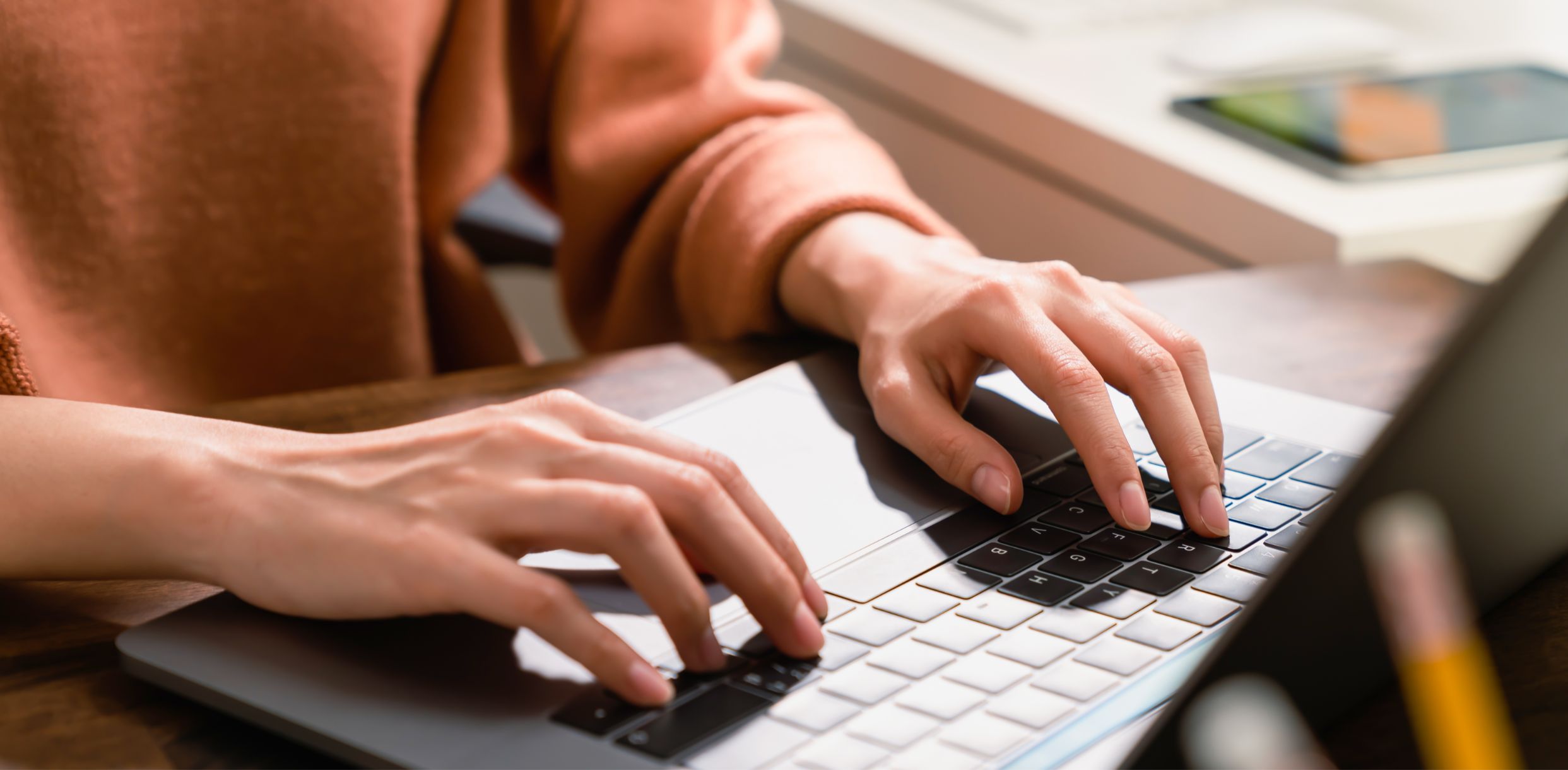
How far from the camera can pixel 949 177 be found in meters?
1.18

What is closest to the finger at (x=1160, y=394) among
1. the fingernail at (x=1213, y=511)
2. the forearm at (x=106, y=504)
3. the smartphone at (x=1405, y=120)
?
the fingernail at (x=1213, y=511)

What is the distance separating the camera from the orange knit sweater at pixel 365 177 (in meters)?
0.70

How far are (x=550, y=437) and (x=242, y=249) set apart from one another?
450mm

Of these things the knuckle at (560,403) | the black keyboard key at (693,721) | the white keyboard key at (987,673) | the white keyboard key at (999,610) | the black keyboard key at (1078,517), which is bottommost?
the black keyboard key at (1078,517)

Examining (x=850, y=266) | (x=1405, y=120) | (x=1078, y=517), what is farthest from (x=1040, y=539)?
(x=1405, y=120)

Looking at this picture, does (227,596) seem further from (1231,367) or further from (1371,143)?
(1371,143)

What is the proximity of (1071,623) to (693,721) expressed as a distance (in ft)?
0.40

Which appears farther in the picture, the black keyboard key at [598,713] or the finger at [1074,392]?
the finger at [1074,392]

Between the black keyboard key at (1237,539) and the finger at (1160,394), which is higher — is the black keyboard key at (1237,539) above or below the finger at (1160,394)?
below

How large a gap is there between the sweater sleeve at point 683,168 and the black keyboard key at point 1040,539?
28 cm

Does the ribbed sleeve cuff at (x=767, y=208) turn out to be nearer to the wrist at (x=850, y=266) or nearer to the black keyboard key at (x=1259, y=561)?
the wrist at (x=850, y=266)

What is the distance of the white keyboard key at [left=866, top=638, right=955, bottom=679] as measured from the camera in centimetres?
38

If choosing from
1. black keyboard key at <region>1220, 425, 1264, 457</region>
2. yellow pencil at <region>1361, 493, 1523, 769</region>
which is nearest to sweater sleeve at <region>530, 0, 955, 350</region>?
black keyboard key at <region>1220, 425, 1264, 457</region>

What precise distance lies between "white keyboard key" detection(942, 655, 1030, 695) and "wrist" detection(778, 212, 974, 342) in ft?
0.84
